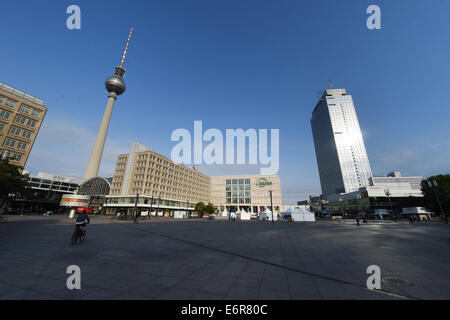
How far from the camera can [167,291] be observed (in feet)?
12.5

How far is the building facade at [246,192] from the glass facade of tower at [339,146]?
5440 cm

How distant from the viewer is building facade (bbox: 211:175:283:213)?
9894 centimetres

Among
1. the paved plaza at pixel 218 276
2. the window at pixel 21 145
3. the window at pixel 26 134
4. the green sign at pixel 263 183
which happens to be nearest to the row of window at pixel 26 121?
the window at pixel 26 134

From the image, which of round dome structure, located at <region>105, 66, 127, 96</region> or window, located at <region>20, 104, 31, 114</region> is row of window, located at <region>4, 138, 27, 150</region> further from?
round dome structure, located at <region>105, 66, 127, 96</region>

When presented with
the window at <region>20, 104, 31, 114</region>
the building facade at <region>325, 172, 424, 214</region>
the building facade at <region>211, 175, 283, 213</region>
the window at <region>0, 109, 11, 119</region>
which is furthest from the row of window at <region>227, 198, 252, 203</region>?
the window at <region>0, 109, 11, 119</region>

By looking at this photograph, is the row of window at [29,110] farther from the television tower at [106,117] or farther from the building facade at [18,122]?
the television tower at [106,117]

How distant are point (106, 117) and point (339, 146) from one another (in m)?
141

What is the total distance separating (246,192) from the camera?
103 metres

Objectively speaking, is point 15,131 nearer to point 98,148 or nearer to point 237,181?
point 98,148

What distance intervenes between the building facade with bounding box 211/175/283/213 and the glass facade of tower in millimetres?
54400

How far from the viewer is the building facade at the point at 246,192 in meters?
98.9

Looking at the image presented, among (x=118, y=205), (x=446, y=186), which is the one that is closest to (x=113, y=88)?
(x=118, y=205)

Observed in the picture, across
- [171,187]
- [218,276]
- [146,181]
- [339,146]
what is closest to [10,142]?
[146,181]
